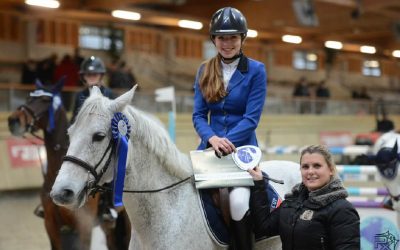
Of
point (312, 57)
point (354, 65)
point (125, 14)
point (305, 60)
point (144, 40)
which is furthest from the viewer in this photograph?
point (354, 65)

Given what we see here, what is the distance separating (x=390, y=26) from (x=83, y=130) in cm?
2199

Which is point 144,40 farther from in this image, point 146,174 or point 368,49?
point 146,174

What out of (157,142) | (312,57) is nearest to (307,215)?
(157,142)

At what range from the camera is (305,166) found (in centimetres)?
283

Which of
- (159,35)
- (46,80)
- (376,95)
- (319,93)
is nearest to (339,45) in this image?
(376,95)

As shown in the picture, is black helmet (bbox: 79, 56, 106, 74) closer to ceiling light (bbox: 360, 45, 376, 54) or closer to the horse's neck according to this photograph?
the horse's neck

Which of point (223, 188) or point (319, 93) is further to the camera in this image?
point (319, 93)

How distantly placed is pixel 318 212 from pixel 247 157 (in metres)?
0.58

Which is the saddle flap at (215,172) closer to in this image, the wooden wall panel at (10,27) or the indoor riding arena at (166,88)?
the indoor riding arena at (166,88)

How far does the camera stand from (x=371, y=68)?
1271 inches

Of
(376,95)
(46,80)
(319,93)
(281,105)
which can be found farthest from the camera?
(376,95)

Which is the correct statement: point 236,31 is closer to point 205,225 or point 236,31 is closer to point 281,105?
point 205,225

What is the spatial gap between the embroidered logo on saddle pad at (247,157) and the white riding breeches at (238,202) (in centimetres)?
13

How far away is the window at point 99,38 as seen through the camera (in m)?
19.1
